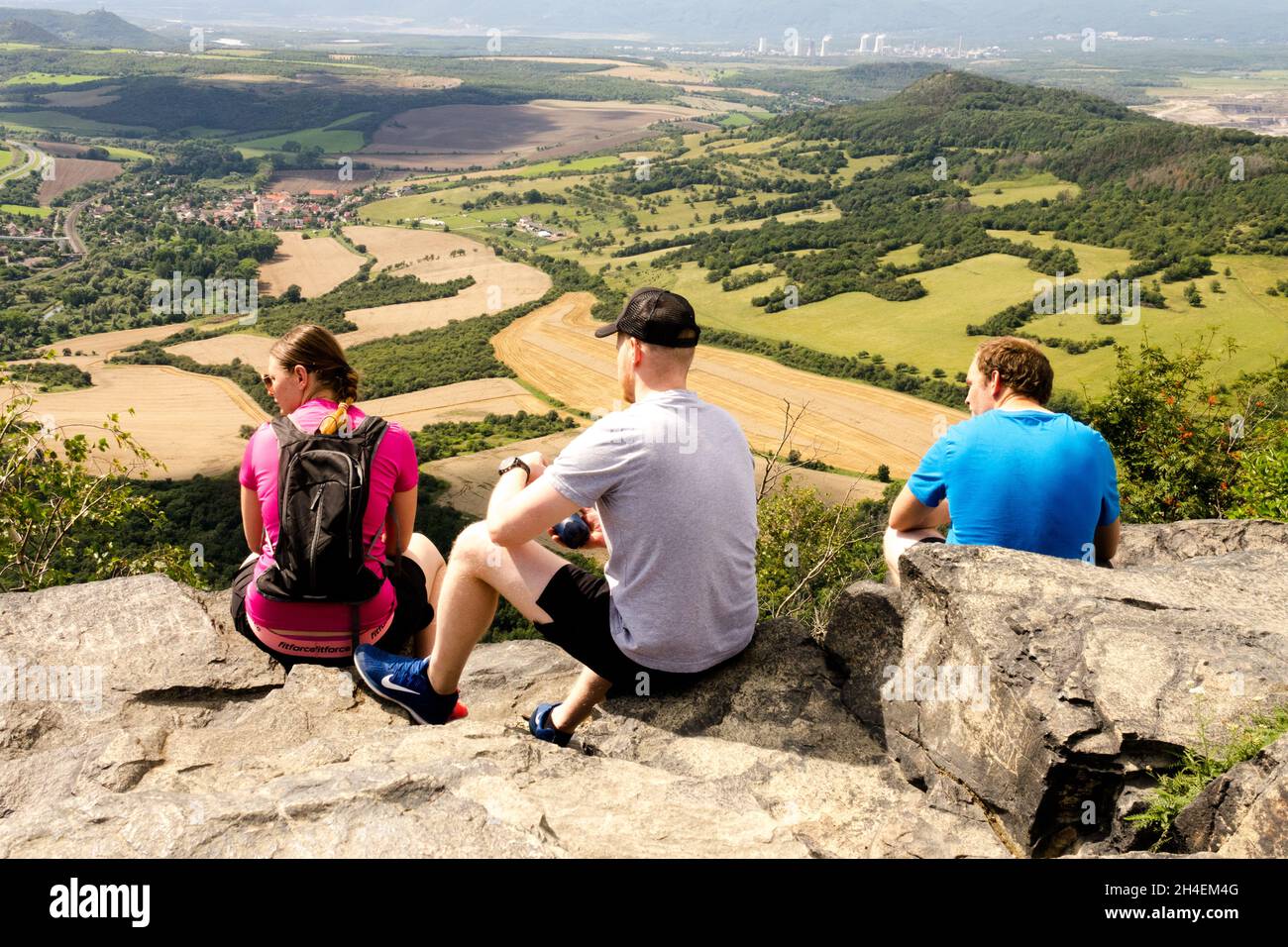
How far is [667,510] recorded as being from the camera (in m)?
4.09

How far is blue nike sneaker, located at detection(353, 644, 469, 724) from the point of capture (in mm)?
4805

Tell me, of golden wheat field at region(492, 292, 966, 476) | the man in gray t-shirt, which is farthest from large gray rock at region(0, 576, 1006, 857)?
golden wheat field at region(492, 292, 966, 476)

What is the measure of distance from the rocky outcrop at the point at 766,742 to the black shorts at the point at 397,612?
17 centimetres

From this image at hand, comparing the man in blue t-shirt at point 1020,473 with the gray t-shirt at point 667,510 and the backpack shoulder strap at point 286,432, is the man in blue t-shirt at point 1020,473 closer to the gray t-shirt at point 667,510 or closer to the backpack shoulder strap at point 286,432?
the gray t-shirt at point 667,510

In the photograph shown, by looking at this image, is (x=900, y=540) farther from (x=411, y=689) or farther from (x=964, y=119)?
(x=964, y=119)

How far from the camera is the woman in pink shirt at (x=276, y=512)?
4.98m

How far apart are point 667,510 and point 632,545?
255 millimetres

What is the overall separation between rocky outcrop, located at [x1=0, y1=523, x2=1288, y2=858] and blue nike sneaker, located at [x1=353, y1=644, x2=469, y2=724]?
0.55 ft

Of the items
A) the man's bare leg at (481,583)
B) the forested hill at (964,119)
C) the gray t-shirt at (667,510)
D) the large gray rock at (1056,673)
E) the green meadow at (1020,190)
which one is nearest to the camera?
the large gray rock at (1056,673)

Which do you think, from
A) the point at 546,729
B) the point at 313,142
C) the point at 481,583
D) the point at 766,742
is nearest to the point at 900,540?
the point at 766,742

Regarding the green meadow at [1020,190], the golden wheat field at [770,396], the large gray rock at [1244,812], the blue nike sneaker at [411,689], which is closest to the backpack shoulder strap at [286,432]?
the blue nike sneaker at [411,689]

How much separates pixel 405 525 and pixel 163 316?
334 feet

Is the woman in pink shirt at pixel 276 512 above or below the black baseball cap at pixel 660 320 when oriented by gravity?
below

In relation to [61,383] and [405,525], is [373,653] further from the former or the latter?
[61,383]
